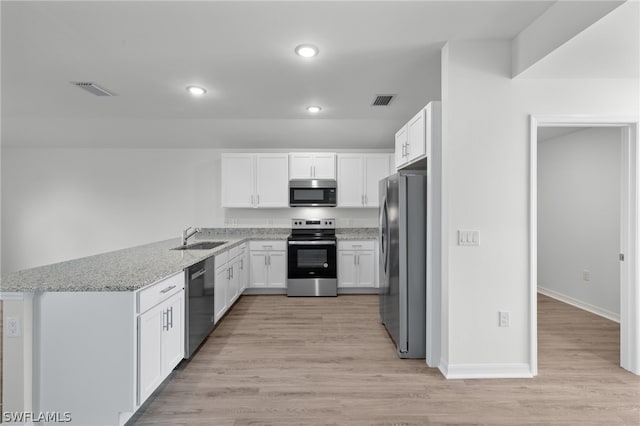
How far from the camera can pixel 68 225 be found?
5.54m

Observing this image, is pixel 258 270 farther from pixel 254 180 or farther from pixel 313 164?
pixel 313 164

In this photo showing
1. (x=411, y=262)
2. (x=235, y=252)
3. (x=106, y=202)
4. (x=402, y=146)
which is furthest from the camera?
(x=106, y=202)

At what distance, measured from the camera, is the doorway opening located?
259 centimetres

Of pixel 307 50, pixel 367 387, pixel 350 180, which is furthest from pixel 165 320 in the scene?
pixel 350 180

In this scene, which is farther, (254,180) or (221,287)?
(254,180)

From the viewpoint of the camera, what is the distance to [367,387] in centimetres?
238

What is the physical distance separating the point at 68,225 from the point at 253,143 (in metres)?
3.46

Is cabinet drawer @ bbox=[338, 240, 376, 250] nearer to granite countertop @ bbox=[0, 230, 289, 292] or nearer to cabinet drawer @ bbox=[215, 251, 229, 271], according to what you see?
cabinet drawer @ bbox=[215, 251, 229, 271]

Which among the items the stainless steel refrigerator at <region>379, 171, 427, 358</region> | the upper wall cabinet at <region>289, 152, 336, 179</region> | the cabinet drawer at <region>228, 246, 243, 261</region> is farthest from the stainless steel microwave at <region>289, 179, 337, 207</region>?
the stainless steel refrigerator at <region>379, 171, 427, 358</region>

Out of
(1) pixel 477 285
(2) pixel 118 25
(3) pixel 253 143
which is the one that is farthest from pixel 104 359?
(3) pixel 253 143

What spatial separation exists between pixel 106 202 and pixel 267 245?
2.93m

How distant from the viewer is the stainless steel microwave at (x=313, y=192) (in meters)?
5.21

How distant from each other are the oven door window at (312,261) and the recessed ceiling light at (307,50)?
9.53 ft

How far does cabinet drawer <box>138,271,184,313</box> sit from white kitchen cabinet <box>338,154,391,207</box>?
3.19 metres
